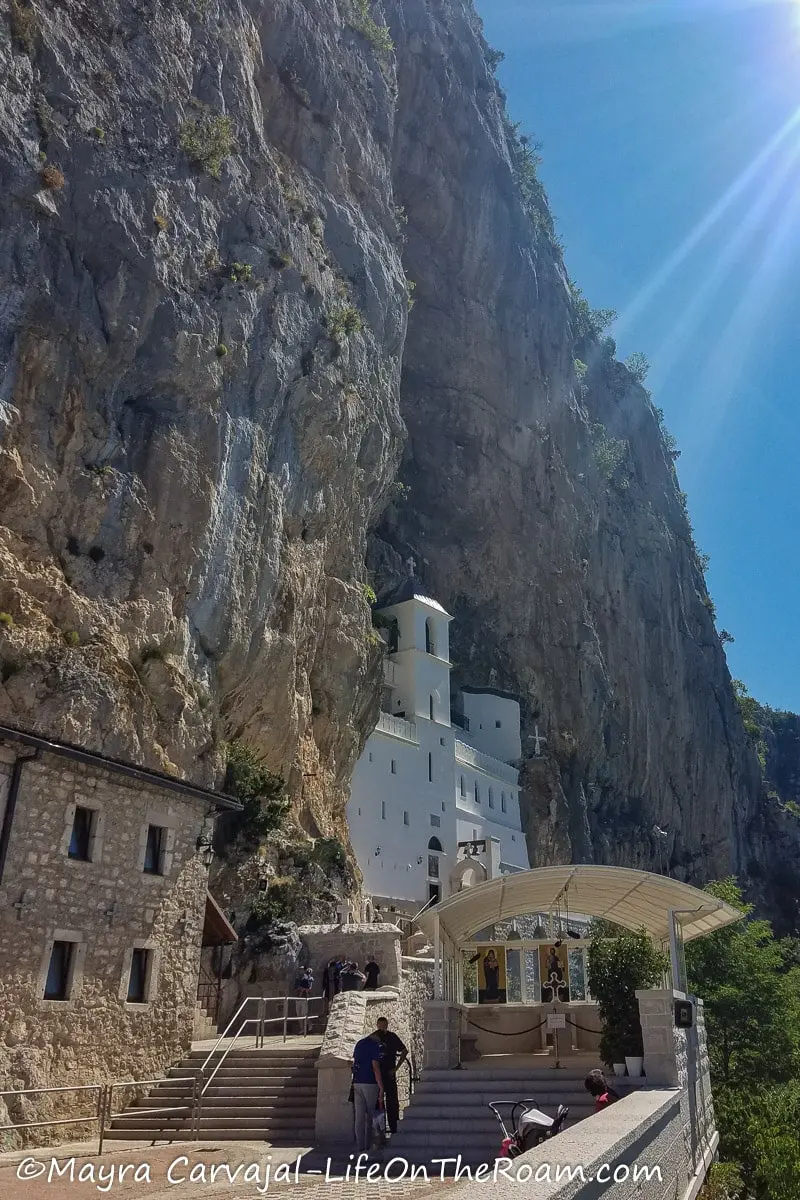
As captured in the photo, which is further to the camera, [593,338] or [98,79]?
[593,338]

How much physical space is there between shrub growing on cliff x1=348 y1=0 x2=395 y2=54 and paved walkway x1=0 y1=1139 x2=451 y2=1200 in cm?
4377

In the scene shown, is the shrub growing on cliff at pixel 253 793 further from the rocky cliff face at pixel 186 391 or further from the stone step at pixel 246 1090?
the stone step at pixel 246 1090

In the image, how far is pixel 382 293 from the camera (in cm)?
3672

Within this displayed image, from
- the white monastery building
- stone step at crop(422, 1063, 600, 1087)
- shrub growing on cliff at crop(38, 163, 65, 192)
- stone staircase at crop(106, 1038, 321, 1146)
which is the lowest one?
stone staircase at crop(106, 1038, 321, 1146)

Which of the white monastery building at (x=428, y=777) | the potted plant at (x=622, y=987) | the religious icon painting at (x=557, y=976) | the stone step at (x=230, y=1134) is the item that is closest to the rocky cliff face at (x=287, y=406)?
the white monastery building at (x=428, y=777)

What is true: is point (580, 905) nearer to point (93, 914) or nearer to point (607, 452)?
point (93, 914)

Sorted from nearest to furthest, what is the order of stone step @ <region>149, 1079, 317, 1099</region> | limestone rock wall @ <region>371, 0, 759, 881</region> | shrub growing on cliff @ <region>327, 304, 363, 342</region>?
stone step @ <region>149, 1079, 317, 1099</region> < shrub growing on cliff @ <region>327, 304, 363, 342</region> < limestone rock wall @ <region>371, 0, 759, 881</region>

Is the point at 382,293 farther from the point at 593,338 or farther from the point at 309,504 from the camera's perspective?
the point at 593,338

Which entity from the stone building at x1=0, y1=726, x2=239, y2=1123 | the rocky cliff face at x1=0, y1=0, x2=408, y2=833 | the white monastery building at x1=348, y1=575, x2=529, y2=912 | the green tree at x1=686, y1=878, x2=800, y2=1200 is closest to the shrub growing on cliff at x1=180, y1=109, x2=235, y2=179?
the rocky cliff face at x1=0, y1=0, x2=408, y2=833

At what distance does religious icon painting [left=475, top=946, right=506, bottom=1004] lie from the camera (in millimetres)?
18469

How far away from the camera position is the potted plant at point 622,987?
12651 millimetres

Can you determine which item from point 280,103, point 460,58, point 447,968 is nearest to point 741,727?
point 460,58

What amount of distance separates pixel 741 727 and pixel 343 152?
59.4m

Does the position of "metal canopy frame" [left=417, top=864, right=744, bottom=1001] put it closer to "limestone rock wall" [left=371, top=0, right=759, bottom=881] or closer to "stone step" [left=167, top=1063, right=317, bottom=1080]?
"stone step" [left=167, top=1063, right=317, bottom=1080]
